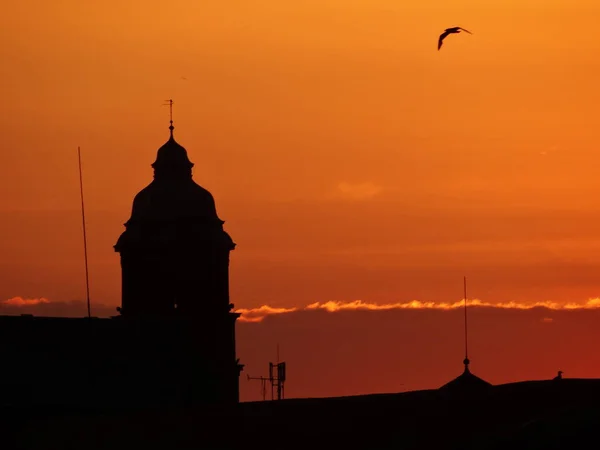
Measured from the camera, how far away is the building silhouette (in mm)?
92000

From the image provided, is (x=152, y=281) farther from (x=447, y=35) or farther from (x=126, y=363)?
(x=447, y=35)

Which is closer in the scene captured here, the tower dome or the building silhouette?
the building silhouette

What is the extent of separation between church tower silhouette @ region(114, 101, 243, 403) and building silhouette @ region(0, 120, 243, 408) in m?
0.04

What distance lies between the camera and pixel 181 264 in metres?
94.8

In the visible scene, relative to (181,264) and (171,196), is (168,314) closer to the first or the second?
(181,264)

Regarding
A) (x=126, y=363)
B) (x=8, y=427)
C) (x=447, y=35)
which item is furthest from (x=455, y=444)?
(x=126, y=363)

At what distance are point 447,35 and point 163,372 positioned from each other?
28902 mm

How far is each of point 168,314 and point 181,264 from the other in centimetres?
183

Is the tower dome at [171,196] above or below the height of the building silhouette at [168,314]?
above

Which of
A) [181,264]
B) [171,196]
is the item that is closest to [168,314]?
[181,264]

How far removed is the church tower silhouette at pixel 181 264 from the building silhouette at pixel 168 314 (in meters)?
0.04

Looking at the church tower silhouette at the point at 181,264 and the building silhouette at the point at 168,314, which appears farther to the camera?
the church tower silhouette at the point at 181,264

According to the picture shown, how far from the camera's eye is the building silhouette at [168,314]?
92000 millimetres

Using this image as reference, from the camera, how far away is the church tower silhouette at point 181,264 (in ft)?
310
